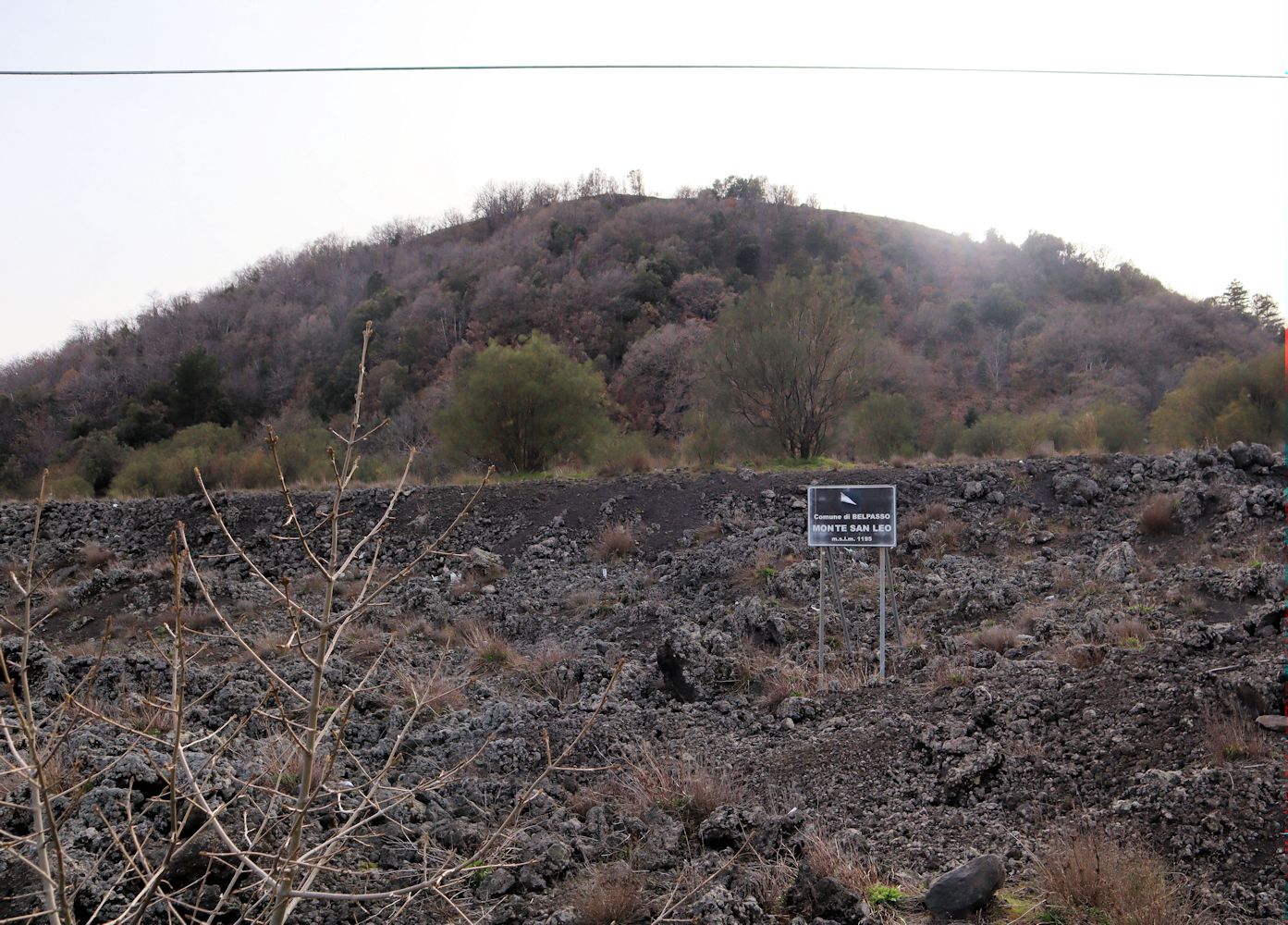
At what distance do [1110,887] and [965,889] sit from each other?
654 mm

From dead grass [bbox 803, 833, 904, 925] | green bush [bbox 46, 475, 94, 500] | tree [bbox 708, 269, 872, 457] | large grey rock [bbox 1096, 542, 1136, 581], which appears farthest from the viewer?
green bush [bbox 46, 475, 94, 500]

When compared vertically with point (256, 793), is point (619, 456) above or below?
above

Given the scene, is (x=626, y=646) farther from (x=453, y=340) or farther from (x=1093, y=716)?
(x=453, y=340)

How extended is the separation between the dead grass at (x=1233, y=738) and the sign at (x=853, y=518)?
349cm

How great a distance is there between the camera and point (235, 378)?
56.1 metres

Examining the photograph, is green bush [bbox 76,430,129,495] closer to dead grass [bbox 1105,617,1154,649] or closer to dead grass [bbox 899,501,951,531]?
dead grass [bbox 899,501,951,531]

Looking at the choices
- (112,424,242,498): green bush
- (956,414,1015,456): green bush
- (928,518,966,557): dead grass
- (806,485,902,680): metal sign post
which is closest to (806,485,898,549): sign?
(806,485,902,680): metal sign post

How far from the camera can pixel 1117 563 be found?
456 inches

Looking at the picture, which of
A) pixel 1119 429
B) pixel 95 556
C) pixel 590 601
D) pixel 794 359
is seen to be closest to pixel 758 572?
pixel 590 601

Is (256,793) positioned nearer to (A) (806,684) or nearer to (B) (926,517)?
(A) (806,684)

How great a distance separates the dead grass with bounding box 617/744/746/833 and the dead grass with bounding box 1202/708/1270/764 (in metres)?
3.02

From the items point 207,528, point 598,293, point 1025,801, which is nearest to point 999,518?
point 1025,801

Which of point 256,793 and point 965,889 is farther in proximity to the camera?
point 256,793

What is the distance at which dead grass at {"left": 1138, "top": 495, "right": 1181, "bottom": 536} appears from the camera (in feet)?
44.3
